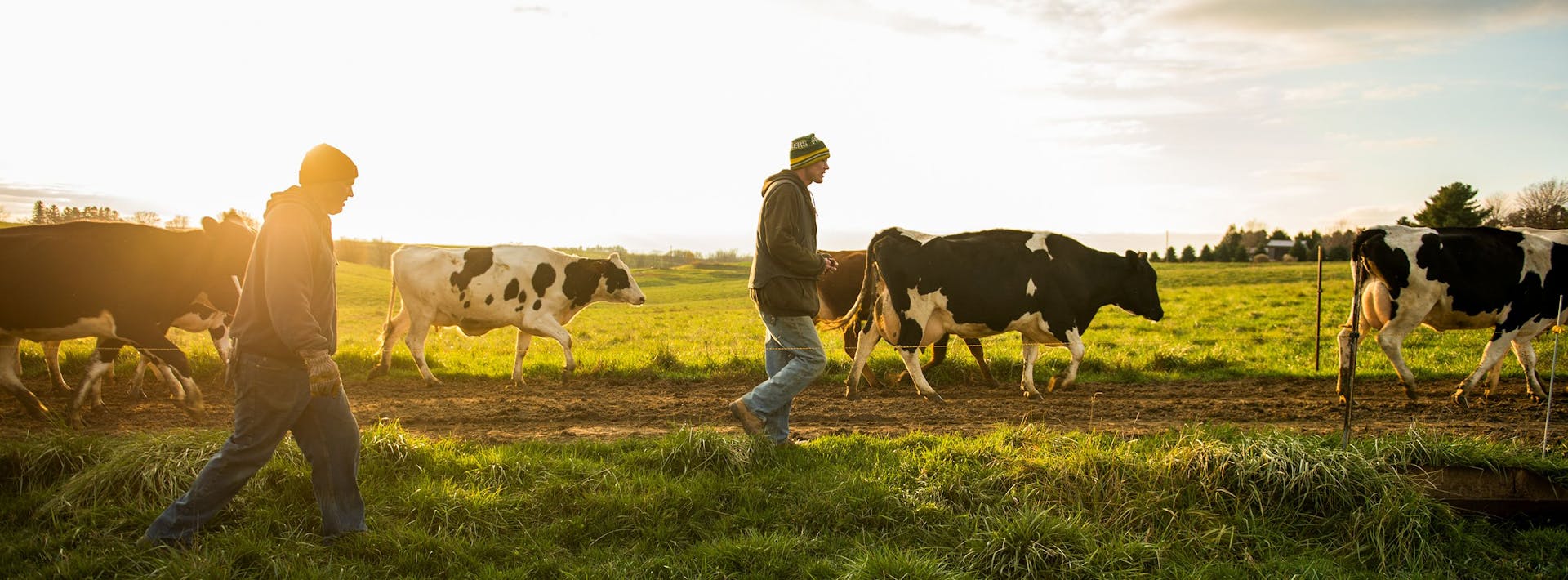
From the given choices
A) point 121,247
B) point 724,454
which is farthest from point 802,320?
point 121,247

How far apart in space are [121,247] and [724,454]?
24.1 feet

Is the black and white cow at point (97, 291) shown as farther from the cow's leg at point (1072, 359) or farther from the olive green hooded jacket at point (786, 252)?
the cow's leg at point (1072, 359)

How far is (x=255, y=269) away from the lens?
475 cm

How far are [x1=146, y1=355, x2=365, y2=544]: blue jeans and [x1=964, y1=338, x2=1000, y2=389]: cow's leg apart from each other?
8.17 meters

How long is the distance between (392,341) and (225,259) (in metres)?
3.11

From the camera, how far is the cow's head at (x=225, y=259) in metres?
9.79

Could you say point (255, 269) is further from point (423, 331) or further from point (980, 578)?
point (423, 331)

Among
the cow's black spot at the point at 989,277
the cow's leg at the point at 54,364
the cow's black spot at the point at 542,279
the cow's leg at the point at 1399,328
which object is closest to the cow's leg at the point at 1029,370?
the cow's black spot at the point at 989,277

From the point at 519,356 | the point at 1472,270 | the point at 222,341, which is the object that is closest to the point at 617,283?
the point at 519,356

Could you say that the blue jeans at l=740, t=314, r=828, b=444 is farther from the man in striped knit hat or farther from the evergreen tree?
the evergreen tree

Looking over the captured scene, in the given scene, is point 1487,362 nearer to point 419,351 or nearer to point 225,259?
point 419,351

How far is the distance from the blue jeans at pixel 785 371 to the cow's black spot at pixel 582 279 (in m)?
6.87

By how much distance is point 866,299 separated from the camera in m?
10.7

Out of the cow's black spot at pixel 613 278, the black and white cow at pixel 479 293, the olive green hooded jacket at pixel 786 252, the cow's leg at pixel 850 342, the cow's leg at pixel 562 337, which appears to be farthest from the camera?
the cow's black spot at pixel 613 278
